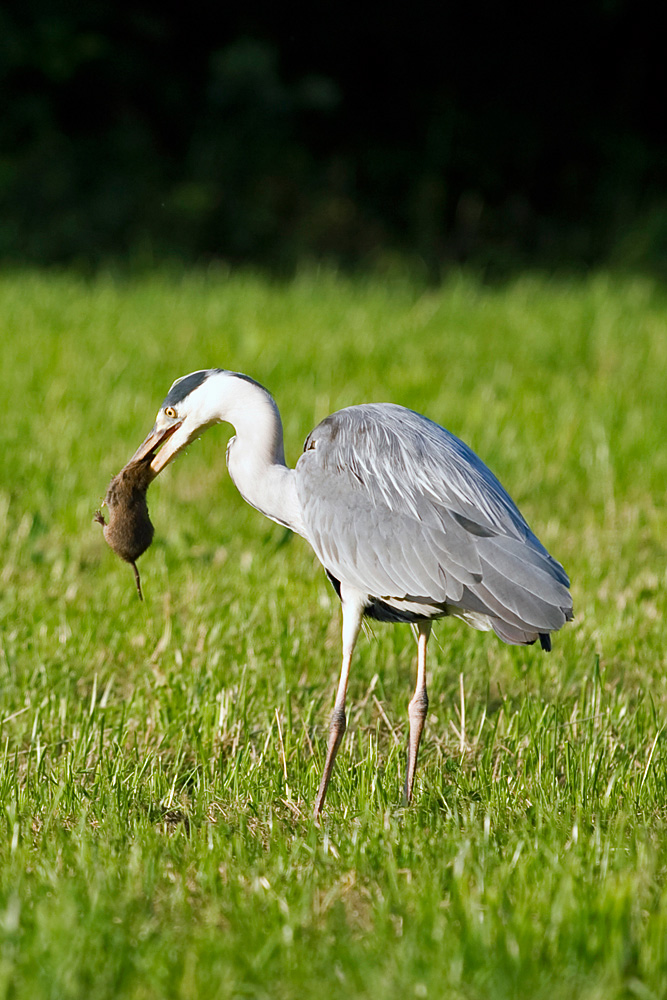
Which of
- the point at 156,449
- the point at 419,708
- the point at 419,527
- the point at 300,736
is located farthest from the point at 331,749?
the point at 156,449

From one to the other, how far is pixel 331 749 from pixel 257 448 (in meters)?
0.93

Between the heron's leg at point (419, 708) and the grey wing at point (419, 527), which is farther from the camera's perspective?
the heron's leg at point (419, 708)

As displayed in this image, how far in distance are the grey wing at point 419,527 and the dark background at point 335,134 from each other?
45.2 feet

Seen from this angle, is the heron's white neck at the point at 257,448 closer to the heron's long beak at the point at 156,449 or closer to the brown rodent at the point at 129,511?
the heron's long beak at the point at 156,449

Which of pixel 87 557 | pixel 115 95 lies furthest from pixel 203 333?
pixel 115 95

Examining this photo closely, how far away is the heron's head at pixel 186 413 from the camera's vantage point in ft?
11.8

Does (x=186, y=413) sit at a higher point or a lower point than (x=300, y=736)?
higher

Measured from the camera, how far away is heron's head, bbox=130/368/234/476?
3.59 m

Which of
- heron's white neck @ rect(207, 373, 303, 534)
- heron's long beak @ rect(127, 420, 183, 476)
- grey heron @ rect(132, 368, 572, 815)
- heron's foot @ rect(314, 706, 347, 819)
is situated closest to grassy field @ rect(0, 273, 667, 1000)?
heron's foot @ rect(314, 706, 347, 819)

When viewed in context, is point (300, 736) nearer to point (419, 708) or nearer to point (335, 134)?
point (419, 708)

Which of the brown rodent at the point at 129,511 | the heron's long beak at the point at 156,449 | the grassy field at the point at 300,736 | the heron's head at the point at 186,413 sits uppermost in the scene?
the heron's head at the point at 186,413

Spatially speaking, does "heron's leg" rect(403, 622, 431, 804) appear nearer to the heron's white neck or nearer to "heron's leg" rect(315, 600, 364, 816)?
"heron's leg" rect(315, 600, 364, 816)

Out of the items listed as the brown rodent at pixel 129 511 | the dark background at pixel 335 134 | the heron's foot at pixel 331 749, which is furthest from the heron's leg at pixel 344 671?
the dark background at pixel 335 134

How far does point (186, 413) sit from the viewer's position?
3.63 metres
